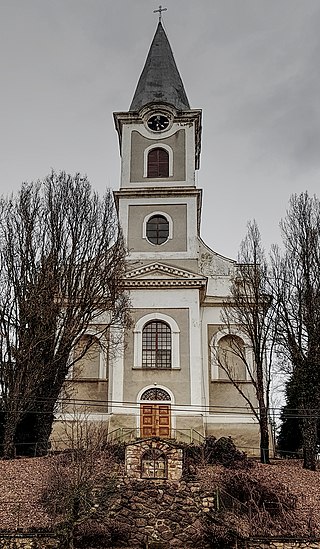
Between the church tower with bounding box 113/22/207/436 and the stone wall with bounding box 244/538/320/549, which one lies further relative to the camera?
the church tower with bounding box 113/22/207/436

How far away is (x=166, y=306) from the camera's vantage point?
31328 mm

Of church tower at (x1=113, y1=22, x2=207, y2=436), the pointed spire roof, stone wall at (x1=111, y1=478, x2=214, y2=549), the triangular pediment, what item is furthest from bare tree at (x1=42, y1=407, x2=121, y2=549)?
the pointed spire roof

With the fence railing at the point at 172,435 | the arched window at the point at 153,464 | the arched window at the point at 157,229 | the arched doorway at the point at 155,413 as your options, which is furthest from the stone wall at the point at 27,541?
the arched window at the point at 157,229

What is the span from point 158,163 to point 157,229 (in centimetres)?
399

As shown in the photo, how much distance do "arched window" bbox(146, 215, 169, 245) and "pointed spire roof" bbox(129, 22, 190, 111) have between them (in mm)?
6828

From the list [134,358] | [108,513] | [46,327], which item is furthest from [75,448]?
[134,358]

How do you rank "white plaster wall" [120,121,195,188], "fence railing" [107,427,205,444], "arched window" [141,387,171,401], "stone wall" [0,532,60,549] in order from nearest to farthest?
1. "stone wall" [0,532,60,549]
2. "fence railing" [107,427,205,444]
3. "arched window" [141,387,171,401]
4. "white plaster wall" [120,121,195,188]

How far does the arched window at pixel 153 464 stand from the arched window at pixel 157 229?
14.5 metres

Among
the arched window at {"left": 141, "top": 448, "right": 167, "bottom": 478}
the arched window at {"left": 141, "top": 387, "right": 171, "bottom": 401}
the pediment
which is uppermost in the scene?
the pediment

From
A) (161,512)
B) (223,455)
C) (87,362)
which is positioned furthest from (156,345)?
(161,512)

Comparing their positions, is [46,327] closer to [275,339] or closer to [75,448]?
[75,448]

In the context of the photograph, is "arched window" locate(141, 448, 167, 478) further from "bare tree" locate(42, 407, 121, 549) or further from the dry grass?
the dry grass

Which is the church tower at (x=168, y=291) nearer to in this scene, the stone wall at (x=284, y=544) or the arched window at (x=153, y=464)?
the arched window at (x=153, y=464)

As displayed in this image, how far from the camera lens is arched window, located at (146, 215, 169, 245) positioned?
33875 mm
